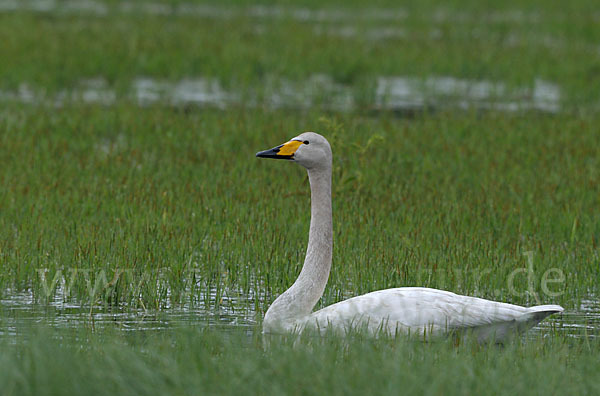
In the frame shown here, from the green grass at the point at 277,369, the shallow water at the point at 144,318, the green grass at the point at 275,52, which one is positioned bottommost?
the green grass at the point at 277,369

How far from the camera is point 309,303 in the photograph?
8.13 meters

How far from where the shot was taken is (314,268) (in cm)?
829

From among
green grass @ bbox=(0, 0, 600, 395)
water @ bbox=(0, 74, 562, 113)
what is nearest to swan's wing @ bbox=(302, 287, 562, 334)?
green grass @ bbox=(0, 0, 600, 395)

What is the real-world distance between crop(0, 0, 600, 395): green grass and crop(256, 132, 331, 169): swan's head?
4.19 ft

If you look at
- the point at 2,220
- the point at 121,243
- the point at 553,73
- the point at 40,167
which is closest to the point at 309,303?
the point at 121,243

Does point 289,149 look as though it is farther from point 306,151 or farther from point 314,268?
point 314,268

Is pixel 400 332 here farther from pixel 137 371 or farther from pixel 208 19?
pixel 208 19

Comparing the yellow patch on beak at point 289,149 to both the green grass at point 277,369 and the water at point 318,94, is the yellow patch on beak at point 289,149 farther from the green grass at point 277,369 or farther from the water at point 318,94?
the water at point 318,94

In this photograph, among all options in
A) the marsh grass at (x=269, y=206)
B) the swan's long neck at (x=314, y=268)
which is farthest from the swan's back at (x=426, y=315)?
the marsh grass at (x=269, y=206)

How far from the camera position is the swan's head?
8.41 meters

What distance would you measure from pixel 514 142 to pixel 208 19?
17249 millimetres

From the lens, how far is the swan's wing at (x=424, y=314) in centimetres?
755

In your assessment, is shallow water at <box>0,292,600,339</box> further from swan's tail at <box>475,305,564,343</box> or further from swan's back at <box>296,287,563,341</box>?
swan's back at <box>296,287,563,341</box>

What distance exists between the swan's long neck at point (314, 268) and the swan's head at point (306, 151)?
0.09 m
